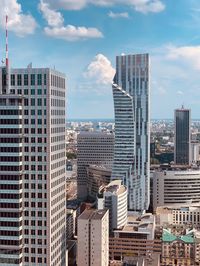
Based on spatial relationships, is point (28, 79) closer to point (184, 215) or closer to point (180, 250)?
point (180, 250)

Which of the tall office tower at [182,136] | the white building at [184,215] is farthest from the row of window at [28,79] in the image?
the tall office tower at [182,136]

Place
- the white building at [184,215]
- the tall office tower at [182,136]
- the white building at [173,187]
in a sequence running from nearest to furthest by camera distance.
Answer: the white building at [184,215] → the white building at [173,187] → the tall office tower at [182,136]

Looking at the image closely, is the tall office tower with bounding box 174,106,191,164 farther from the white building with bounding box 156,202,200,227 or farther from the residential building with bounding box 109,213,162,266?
the residential building with bounding box 109,213,162,266

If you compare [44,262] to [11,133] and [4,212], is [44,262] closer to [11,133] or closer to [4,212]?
[4,212]


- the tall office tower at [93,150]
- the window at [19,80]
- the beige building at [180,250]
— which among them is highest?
the window at [19,80]

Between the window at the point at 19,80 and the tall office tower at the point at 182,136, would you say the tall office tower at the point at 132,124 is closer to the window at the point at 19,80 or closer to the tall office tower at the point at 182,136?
the window at the point at 19,80

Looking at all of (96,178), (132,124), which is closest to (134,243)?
(132,124)
